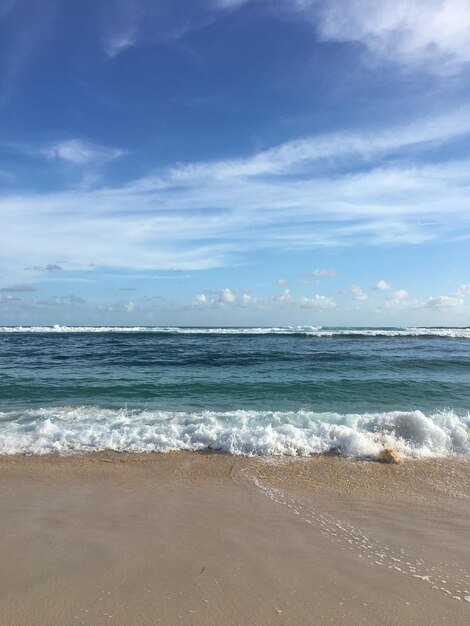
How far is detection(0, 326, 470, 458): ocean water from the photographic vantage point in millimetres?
7594

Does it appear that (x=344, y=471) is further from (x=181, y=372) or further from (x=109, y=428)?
(x=181, y=372)

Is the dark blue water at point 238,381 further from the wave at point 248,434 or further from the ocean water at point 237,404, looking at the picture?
the wave at point 248,434

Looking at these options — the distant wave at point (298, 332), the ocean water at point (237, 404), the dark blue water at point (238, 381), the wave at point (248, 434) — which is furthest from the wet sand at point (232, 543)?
the distant wave at point (298, 332)

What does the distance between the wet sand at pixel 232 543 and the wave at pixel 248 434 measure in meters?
0.76

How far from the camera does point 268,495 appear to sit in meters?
5.51

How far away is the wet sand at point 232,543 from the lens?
3.29 meters

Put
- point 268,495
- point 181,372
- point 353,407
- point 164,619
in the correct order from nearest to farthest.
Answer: point 164,619
point 268,495
point 353,407
point 181,372

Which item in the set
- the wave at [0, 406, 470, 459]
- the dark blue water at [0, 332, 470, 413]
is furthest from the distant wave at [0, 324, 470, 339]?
the wave at [0, 406, 470, 459]

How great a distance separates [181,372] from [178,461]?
1113cm

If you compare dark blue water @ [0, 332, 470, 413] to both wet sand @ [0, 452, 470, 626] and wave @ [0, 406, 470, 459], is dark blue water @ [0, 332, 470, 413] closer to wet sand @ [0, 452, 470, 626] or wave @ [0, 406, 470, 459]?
wave @ [0, 406, 470, 459]

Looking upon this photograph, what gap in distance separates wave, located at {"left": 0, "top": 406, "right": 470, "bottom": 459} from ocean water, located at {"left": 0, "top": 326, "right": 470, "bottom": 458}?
23 millimetres

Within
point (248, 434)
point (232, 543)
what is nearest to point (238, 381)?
point (248, 434)

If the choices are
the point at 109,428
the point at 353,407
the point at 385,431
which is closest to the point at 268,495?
the point at 385,431

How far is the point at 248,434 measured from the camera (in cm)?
781
